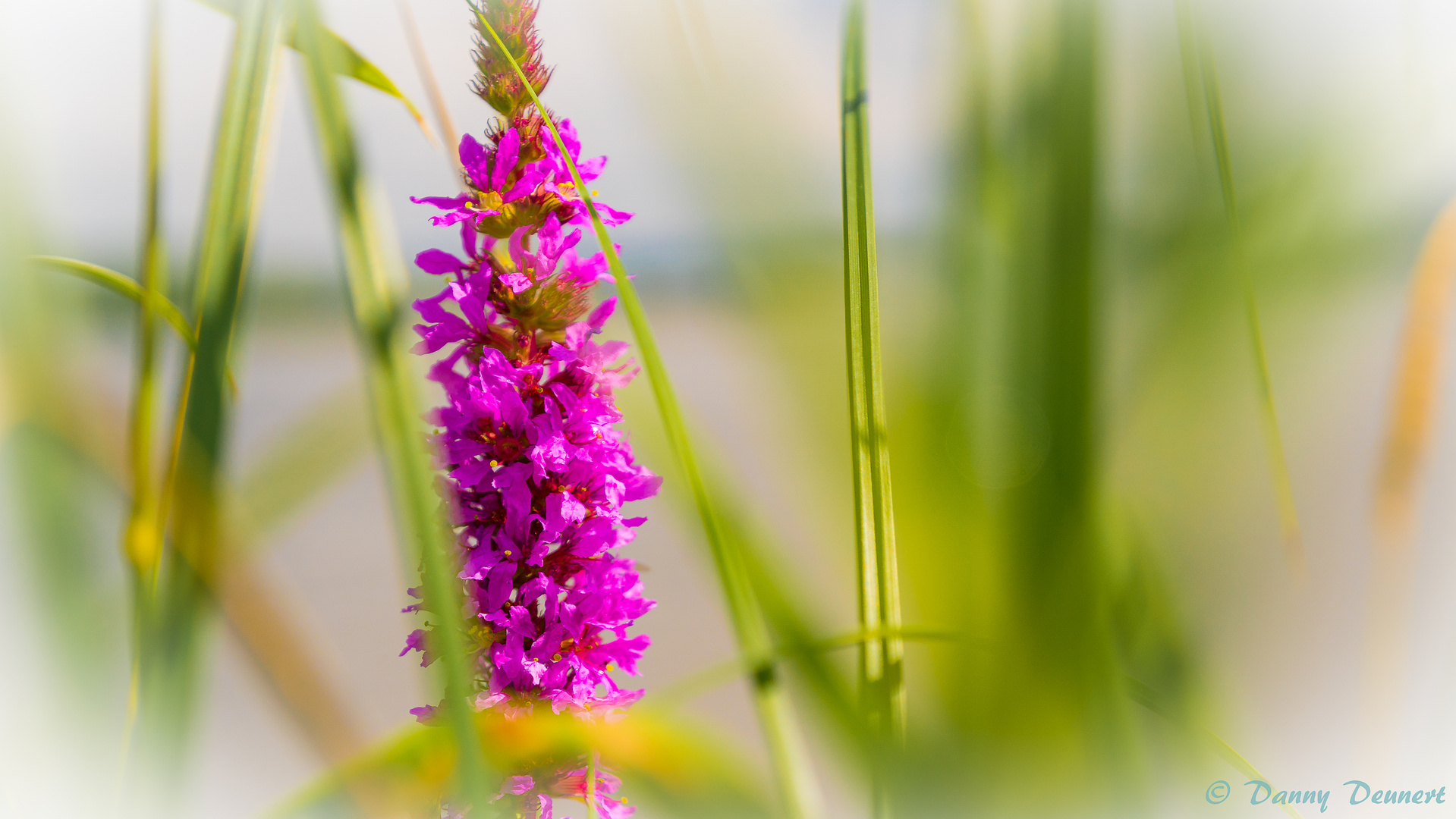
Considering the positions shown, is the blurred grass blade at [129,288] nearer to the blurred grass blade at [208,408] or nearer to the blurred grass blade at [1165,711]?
the blurred grass blade at [208,408]

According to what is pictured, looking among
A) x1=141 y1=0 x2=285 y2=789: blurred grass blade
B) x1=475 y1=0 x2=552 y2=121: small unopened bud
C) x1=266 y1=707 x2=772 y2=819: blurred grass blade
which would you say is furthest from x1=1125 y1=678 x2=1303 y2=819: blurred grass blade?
x1=475 y1=0 x2=552 y2=121: small unopened bud

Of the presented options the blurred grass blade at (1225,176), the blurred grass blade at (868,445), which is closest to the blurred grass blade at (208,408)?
the blurred grass blade at (868,445)

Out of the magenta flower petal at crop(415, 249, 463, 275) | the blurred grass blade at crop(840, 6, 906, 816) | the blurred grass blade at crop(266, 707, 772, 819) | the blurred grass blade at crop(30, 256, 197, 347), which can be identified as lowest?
the blurred grass blade at crop(266, 707, 772, 819)

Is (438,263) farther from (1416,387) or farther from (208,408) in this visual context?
(1416,387)

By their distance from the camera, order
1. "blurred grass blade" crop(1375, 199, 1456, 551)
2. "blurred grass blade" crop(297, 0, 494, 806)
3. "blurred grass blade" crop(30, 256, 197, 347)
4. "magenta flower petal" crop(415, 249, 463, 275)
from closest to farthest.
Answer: "blurred grass blade" crop(297, 0, 494, 806) < "blurred grass blade" crop(30, 256, 197, 347) < "blurred grass blade" crop(1375, 199, 1456, 551) < "magenta flower petal" crop(415, 249, 463, 275)

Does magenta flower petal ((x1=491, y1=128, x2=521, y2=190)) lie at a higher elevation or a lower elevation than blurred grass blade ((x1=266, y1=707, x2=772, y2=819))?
higher

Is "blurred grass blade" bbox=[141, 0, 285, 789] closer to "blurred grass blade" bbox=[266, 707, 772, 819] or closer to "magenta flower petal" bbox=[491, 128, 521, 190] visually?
"blurred grass blade" bbox=[266, 707, 772, 819]

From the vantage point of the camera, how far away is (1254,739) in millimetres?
521

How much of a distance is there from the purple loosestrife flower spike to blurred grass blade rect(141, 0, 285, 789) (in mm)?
303

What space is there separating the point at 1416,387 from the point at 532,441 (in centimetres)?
73

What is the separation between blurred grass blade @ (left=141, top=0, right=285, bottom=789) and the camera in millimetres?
236

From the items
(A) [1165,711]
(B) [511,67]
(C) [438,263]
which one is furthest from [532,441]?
(A) [1165,711]

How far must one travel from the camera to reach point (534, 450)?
57cm

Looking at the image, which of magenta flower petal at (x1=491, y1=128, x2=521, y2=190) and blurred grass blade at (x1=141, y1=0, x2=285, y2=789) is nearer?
blurred grass blade at (x1=141, y1=0, x2=285, y2=789)
